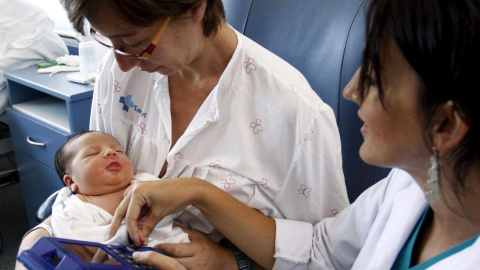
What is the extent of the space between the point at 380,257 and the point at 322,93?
570mm

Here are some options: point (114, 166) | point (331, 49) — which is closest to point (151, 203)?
point (114, 166)

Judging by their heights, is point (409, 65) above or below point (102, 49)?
above

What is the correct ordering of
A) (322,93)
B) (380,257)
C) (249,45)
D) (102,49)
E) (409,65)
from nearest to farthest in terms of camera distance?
(409,65)
(380,257)
(249,45)
(322,93)
(102,49)

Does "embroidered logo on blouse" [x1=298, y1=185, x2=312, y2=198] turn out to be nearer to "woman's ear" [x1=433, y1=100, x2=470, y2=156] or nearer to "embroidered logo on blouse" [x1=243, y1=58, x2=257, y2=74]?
"embroidered logo on blouse" [x1=243, y1=58, x2=257, y2=74]

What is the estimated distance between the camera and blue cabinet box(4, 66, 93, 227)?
6.46 feet

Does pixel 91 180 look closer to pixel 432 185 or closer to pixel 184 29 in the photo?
pixel 184 29

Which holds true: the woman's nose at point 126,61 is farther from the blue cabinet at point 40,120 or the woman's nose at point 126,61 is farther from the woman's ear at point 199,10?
the blue cabinet at point 40,120

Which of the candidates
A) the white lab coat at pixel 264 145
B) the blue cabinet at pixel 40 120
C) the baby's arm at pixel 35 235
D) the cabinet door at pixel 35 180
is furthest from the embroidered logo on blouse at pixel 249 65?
the cabinet door at pixel 35 180

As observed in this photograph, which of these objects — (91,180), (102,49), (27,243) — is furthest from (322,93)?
(102,49)

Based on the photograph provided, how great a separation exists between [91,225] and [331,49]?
30.5 inches

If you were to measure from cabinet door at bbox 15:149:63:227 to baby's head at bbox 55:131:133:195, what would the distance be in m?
0.76

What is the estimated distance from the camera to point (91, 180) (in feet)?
4.29

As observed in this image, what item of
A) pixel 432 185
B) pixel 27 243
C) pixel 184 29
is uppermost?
pixel 184 29

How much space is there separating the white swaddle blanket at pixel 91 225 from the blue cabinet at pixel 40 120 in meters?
0.74
